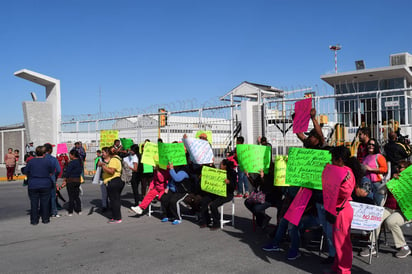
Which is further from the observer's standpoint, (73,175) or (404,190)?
(73,175)

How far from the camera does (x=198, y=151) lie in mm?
8062

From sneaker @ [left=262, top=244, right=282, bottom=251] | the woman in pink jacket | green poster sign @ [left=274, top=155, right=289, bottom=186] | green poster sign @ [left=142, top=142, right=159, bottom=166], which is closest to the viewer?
sneaker @ [left=262, top=244, right=282, bottom=251]

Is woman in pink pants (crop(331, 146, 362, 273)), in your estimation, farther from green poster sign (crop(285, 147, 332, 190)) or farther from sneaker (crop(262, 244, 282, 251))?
sneaker (crop(262, 244, 282, 251))

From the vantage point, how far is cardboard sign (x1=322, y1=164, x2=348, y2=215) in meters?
4.84

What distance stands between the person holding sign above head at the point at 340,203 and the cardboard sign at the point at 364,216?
29cm

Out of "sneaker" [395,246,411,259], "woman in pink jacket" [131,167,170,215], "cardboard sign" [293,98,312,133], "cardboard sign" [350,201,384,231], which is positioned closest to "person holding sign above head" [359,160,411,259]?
"sneaker" [395,246,411,259]

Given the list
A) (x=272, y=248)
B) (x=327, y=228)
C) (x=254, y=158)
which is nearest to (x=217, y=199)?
(x=254, y=158)

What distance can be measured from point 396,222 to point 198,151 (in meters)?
3.88

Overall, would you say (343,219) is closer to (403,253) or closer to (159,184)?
(403,253)

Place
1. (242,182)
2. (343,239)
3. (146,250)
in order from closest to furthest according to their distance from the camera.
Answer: (343,239)
(146,250)
(242,182)

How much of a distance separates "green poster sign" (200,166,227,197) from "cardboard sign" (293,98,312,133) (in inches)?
65.5

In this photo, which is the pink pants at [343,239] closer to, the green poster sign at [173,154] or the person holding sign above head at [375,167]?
the person holding sign above head at [375,167]

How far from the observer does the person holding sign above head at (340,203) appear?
15.9ft

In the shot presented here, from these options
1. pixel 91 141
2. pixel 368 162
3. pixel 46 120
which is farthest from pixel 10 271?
pixel 46 120
